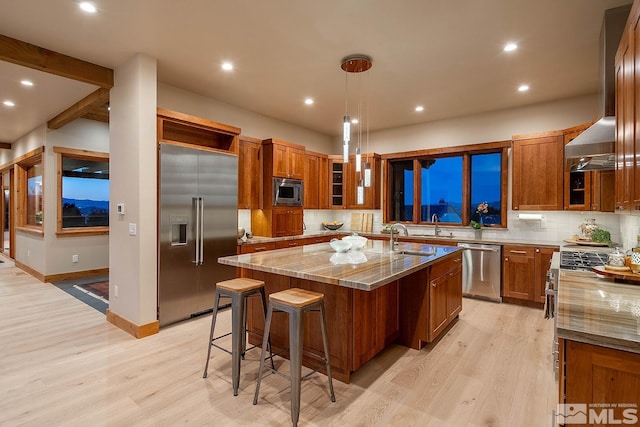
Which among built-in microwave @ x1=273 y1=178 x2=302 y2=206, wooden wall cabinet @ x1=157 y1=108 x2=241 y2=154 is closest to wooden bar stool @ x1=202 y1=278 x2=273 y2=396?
wooden wall cabinet @ x1=157 y1=108 x2=241 y2=154

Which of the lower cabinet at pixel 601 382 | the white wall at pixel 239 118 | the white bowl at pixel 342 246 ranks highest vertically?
the white wall at pixel 239 118

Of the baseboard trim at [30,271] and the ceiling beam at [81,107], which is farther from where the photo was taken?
the baseboard trim at [30,271]

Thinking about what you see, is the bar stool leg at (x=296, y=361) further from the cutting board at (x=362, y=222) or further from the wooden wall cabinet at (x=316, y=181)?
the cutting board at (x=362, y=222)

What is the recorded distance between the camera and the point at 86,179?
6.52 meters

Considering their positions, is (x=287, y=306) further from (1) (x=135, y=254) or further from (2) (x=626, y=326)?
(1) (x=135, y=254)

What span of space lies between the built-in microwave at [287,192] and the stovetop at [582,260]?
3737 mm

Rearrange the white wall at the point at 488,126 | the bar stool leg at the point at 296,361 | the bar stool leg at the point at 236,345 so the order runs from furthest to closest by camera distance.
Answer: the white wall at the point at 488,126
the bar stool leg at the point at 236,345
the bar stool leg at the point at 296,361

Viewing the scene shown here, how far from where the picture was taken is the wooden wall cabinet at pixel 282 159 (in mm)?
5227

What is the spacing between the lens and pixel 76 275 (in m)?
6.20

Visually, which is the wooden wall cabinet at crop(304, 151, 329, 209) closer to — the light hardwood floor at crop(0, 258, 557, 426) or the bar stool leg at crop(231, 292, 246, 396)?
the light hardwood floor at crop(0, 258, 557, 426)

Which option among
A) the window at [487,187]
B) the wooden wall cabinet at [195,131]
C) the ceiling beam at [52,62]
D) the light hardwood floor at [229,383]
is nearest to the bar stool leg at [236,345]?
the light hardwood floor at [229,383]

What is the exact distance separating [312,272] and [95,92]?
402 cm

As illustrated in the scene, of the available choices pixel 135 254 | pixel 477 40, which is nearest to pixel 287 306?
pixel 135 254

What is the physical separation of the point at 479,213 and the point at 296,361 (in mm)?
4597
